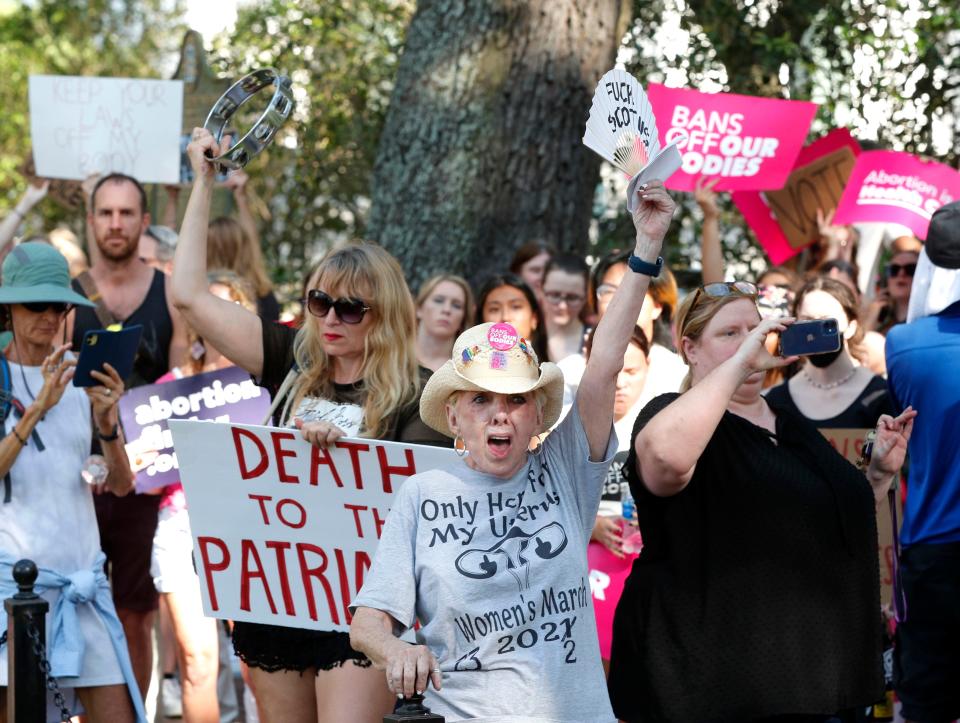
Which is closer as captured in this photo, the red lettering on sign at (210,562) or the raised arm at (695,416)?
the raised arm at (695,416)

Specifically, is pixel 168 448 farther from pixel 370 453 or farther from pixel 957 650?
pixel 957 650

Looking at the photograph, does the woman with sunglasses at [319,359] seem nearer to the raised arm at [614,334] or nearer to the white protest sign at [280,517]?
the white protest sign at [280,517]

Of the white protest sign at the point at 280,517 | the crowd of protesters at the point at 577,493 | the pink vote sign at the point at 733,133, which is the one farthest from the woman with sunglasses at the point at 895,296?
the white protest sign at the point at 280,517

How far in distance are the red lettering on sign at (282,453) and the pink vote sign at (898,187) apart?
474cm

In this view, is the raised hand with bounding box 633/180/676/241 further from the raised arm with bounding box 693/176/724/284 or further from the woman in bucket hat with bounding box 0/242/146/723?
the raised arm with bounding box 693/176/724/284

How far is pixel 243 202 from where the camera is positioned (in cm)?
877

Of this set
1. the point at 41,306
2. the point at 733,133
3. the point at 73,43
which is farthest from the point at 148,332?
the point at 73,43

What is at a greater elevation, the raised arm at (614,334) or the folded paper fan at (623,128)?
the folded paper fan at (623,128)

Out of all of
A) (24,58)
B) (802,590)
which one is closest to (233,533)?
(802,590)

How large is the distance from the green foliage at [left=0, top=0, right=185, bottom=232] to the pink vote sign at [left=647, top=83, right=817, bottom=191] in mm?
14875

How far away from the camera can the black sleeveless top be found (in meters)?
6.94

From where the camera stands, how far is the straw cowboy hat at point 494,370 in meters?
3.70

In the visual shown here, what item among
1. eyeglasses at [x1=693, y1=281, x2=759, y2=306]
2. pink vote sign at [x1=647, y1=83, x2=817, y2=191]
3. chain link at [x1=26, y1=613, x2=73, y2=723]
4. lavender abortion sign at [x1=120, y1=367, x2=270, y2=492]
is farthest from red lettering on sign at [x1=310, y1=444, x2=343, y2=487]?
pink vote sign at [x1=647, y1=83, x2=817, y2=191]

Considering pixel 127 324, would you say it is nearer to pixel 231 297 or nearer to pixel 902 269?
pixel 231 297
